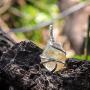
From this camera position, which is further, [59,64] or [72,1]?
[72,1]

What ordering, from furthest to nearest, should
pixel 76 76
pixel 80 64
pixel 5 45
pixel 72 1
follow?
pixel 72 1, pixel 5 45, pixel 80 64, pixel 76 76

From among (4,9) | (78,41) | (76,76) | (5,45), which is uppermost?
(4,9)

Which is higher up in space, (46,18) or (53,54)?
(46,18)

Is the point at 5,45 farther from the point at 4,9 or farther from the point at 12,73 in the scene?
the point at 4,9

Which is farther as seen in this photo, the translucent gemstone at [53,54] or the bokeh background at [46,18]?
the bokeh background at [46,18]

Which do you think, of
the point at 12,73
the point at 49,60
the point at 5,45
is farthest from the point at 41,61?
the point at 5,45

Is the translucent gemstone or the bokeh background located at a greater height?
the bokeh background

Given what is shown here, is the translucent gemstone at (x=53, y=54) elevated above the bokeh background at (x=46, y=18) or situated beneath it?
situated beneath

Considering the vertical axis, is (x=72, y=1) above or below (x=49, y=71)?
above

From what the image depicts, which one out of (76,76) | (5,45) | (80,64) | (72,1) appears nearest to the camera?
(76,76)

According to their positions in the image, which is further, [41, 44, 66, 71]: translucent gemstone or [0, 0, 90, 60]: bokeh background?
[0, 0, 90, 60]: bokeh background

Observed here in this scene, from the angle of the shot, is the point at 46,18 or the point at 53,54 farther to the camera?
the point at 46,18
